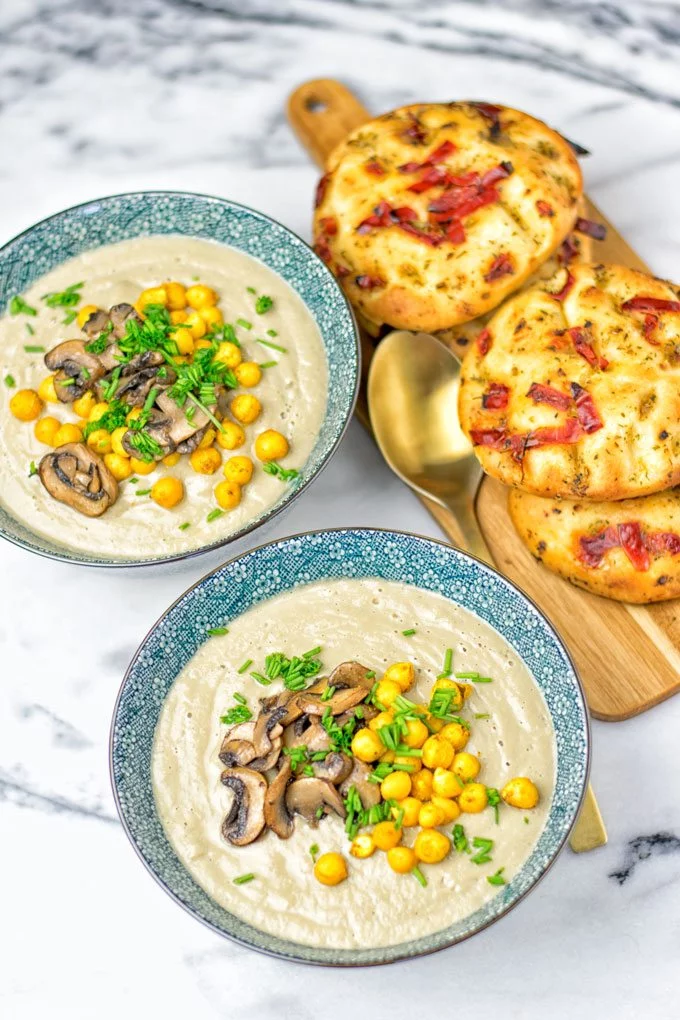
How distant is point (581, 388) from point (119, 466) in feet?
5.34

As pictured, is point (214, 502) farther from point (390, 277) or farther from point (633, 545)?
point (633, 545)

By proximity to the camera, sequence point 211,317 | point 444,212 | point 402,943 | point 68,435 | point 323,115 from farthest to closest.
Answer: point 323,115
point 211,317
point 444,212
point 68,435
point 402,943

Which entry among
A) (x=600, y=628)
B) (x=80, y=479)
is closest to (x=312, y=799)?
A: (x=600, y=628)

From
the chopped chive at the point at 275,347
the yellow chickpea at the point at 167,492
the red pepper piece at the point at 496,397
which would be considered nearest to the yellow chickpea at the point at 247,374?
the chopped chive at the point at 275,347

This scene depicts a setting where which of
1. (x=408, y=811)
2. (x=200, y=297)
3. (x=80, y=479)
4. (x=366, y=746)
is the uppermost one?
(x=200, y=297)

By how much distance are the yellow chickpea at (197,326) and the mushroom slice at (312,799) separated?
179cm

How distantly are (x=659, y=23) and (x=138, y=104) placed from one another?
246 centimetres

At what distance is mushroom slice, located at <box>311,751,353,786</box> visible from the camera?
3541mm

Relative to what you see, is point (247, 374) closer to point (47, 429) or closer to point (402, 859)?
point (47, 429)

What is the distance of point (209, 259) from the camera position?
15.6ft

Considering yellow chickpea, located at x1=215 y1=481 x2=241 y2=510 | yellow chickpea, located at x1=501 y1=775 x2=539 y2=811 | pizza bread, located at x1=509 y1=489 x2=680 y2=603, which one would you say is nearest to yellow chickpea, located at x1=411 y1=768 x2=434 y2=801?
yellow chickpea, located at x1=501 y1=775 x2=539 y2=811

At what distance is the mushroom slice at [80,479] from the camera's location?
13.8 ft

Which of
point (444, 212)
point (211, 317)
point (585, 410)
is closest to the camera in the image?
point (585, 410)

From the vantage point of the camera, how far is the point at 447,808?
3.54 metres
